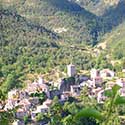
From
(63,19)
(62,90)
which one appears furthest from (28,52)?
(63,19)

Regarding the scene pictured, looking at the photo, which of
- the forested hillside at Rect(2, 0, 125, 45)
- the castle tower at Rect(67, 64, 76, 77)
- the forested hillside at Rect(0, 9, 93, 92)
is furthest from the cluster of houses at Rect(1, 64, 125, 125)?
the forested hillside at Rect(2, 0, 125, 45)

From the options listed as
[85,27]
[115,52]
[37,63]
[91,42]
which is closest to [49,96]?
[37,63]

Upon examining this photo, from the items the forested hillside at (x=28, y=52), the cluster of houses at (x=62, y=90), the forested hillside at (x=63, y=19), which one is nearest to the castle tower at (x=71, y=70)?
the cluster of houses at (x=62, y=90)

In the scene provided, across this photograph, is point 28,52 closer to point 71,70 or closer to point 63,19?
point 71,70

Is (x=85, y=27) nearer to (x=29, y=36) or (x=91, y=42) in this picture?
(x=91, y=42)

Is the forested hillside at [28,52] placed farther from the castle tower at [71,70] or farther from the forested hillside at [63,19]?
the forested hillside at [63,19]

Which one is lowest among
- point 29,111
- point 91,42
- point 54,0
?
point 29,111

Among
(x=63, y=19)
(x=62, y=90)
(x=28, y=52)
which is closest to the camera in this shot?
(x=62, y=90)

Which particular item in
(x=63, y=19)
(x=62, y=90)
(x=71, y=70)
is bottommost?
(x=62, y=90)
